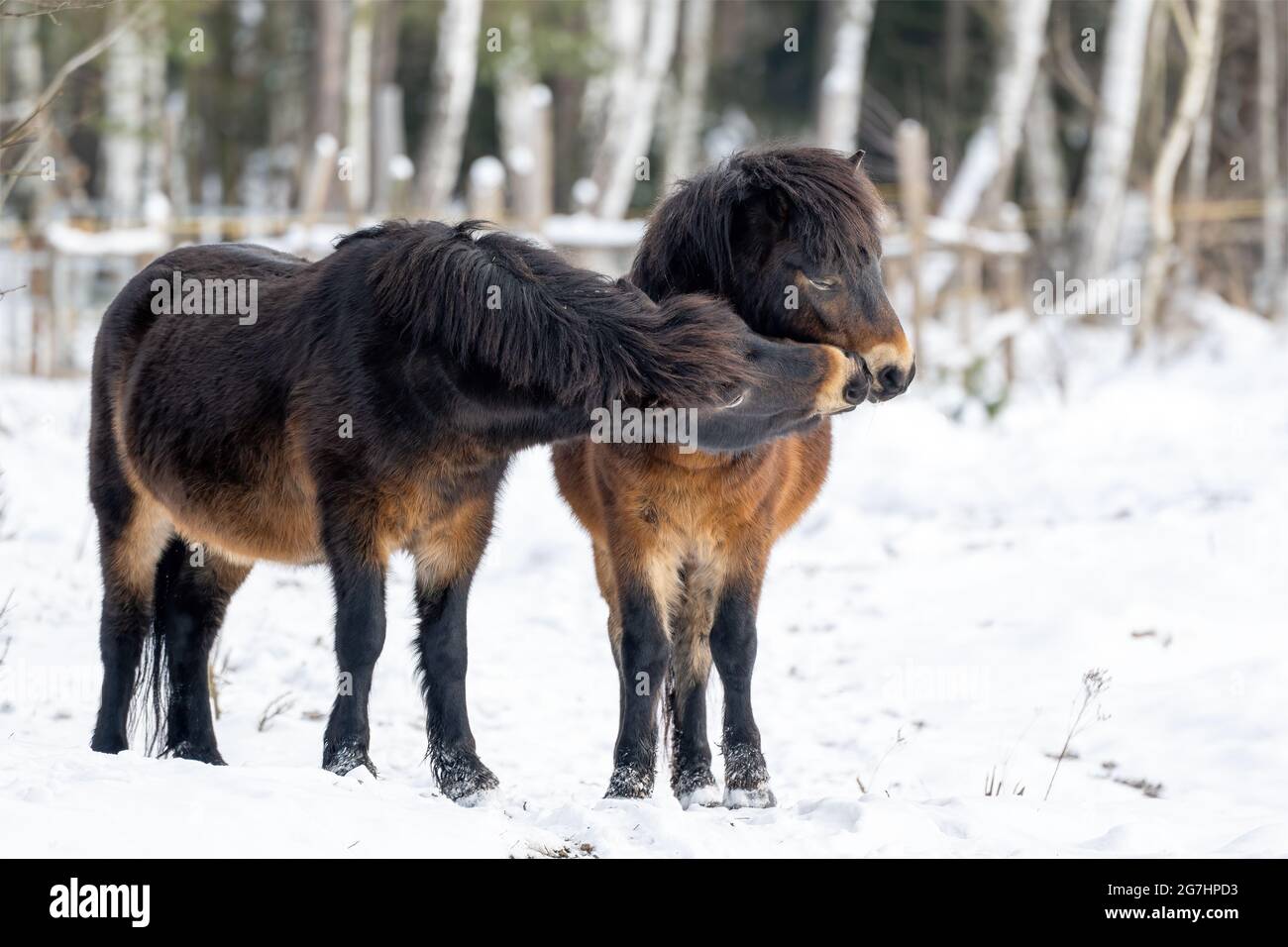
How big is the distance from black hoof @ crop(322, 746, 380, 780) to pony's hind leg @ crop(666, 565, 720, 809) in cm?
102

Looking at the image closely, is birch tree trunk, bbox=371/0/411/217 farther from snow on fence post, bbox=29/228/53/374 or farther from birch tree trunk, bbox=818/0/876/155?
birch tree trunk, bbox=818/0/876/155

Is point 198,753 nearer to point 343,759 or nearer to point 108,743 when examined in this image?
point 108,743

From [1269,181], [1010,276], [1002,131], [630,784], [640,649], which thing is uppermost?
[1002,131]

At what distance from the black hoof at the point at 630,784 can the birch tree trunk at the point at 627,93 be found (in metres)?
15.7

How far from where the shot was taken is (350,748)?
4406 millimetres

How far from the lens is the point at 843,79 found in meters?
18.2

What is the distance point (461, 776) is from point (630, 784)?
0.53 meters

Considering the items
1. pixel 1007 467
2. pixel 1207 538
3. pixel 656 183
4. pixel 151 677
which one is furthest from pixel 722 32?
pixel 151 677

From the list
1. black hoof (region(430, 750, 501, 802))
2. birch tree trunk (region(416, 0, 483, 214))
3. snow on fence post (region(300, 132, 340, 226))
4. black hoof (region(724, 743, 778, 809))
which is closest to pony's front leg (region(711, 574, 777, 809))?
black hoof (region(724, 743, 778, 809))

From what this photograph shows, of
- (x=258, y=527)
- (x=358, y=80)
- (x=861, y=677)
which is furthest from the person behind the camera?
(x=358, y=80)

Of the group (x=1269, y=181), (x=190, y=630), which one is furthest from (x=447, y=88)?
(x=190, y=630)

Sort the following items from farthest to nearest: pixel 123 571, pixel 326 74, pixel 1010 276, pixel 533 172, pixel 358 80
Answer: pixel 358 80
pixel 326 74
pixel 1010 276
pixel 533 172
pixel 123 571

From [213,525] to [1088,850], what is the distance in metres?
2.93

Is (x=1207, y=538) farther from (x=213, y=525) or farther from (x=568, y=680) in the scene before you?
(x=213, y=525)
